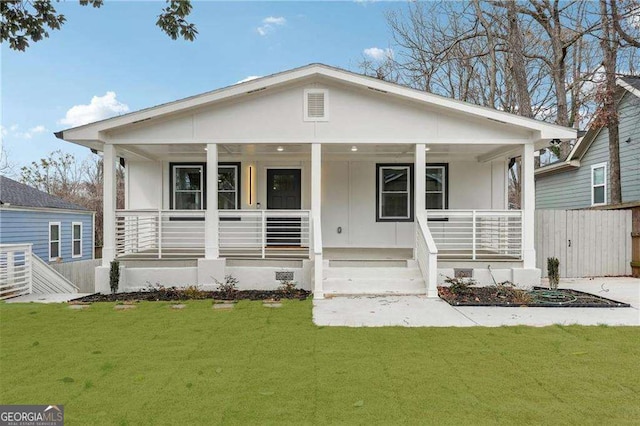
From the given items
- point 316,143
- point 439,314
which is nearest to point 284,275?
point 316,143

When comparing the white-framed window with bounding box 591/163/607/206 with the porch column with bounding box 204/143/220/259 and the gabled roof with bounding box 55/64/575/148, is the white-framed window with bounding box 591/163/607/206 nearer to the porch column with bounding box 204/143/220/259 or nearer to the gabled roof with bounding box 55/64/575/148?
the gabled roof with bounding box 55/64/575/148

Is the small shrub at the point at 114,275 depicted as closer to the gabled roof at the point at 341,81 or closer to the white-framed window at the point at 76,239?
the gabled roof at the point at 341,81

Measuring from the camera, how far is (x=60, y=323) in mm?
5316

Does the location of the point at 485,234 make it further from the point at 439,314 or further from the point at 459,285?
the point at 439,314

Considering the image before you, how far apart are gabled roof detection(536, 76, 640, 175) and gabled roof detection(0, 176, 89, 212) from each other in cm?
1921

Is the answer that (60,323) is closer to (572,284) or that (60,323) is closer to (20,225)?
(572,284)

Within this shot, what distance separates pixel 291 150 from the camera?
9.23 m

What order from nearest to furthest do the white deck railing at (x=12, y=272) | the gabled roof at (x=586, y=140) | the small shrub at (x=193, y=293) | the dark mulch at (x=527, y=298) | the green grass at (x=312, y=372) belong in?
the green grass at (x=312, y=372) < the dark mulch at (x=527, y=298) < the small shrub at (x=193, y=293) < the white deck railing at (x=12, y=272) < the gabled roof at (x=586, y=140)

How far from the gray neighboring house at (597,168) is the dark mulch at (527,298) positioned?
7.09m

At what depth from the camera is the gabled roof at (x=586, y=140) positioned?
11.9 metres

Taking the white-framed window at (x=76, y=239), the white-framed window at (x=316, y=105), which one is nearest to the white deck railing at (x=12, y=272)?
the white-framed window at (x=316, y=105)

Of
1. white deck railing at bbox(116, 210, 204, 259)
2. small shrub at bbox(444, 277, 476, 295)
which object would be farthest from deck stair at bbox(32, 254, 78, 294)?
small shrub at bbox(444, 277, 476, 295)

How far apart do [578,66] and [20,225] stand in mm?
23847

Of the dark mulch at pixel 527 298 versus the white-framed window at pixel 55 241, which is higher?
the white-framed window at pixel 55 241
